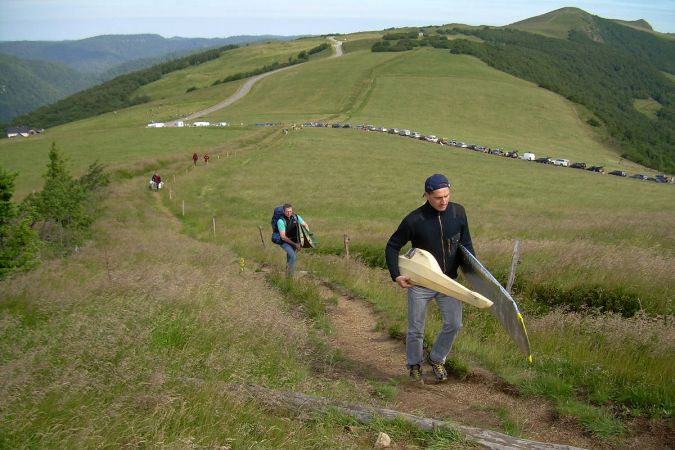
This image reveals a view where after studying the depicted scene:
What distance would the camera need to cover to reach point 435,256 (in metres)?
6.02

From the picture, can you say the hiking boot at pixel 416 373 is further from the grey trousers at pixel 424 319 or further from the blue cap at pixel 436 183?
the blue cap at pixel 436 183

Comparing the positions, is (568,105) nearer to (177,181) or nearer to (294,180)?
(294,180)

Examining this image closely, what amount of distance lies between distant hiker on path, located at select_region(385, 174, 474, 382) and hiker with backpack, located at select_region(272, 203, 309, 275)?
508 centimetres

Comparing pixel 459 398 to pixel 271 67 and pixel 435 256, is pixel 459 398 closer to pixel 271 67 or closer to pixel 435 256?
pixel 435 256

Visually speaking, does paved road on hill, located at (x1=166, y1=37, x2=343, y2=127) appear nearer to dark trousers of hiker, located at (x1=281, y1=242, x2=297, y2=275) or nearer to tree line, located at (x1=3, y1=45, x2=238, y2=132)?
tree line, located at (x1=3, y1=45, x2=238, y2=132)

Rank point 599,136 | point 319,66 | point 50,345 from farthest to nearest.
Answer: point 319,66, point 599,136, point 50,345

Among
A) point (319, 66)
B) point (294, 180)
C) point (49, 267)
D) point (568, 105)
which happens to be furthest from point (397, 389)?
point (319, 66)

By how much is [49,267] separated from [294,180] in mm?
31727

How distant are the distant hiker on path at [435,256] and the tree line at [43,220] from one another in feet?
41.0

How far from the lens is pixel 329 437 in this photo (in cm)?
408

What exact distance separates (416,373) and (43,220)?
21.5 meters

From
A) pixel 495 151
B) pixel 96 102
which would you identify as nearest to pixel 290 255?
pixel 495 151

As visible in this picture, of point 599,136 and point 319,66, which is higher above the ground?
point 319,66

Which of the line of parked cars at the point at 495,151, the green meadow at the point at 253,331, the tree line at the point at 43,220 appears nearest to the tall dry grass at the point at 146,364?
the green meadow at the point at 253,331
